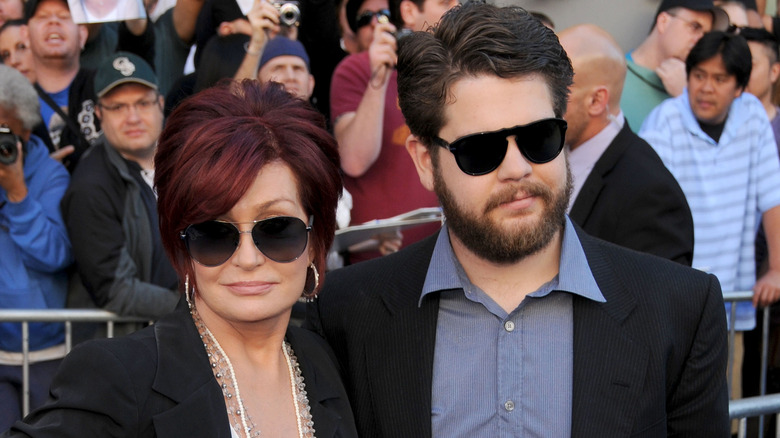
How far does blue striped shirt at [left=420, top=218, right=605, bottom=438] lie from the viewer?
8.32 ft

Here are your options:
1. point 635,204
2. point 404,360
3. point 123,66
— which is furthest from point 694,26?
point 404,360

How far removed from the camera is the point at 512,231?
258 centimetres

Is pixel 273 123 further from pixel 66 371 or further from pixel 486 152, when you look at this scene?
pixel 66 371

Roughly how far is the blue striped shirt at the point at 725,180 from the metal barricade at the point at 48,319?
2.97 metres

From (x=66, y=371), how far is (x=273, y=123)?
2.62ft

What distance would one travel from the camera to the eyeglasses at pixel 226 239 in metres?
2.38

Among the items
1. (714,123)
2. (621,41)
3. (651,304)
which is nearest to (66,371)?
(651,304)

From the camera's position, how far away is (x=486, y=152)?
8.52 ft

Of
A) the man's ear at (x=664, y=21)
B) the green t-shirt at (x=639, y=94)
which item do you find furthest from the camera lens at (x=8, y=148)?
the man's ear at (x=664, y=21)

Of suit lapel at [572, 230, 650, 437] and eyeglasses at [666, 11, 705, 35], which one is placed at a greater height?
eyeglasses at [666, 11, 705, 35]

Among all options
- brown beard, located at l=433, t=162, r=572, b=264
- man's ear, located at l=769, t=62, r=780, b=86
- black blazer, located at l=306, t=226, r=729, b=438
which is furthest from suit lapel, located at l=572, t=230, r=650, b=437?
man's ear, located at l=769, t=62, r=780, b=86

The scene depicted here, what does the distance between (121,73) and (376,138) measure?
132 centimetres

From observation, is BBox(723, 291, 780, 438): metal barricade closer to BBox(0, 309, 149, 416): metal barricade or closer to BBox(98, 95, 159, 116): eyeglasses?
BBox(0, 309, 149, 416): metal barricade

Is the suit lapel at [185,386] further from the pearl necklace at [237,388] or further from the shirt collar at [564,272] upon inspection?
the shirt collar at [564,272]
